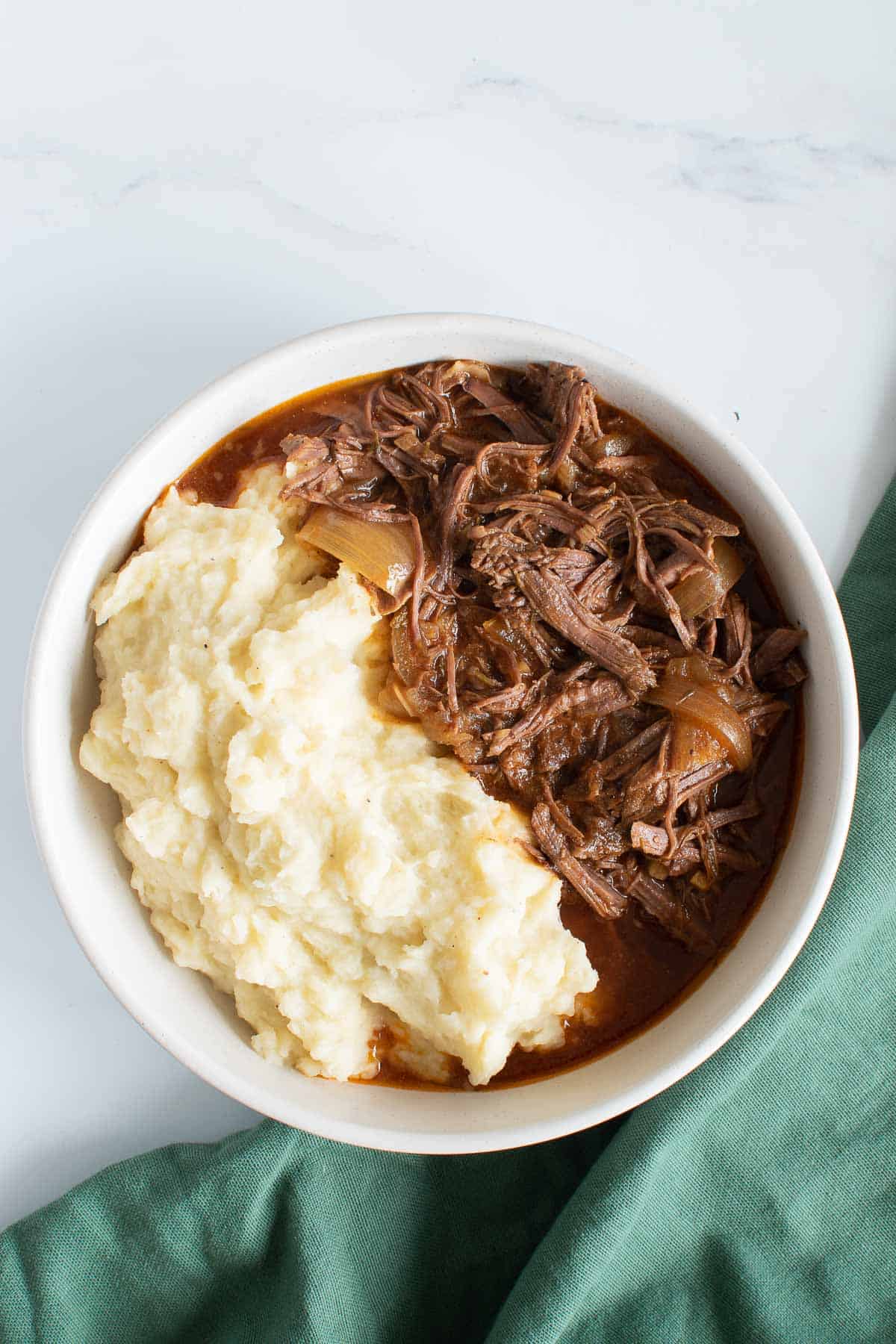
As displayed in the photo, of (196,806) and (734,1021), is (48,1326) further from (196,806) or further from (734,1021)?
(734,1021)

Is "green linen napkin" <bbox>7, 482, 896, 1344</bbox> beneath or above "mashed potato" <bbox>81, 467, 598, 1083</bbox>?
beneath

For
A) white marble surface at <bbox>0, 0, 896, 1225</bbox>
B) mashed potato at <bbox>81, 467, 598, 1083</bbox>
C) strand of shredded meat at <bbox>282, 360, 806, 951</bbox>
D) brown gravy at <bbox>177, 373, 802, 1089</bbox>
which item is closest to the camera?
mashed potato at <bbox>81, 467, 598, 1083</bbox>

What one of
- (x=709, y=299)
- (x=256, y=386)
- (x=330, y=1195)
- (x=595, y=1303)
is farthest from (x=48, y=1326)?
(x=709, y=299)

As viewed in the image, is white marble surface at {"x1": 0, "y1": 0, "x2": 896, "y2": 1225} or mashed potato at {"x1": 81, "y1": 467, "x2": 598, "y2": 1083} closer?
mashed potato at {"x1": 81, "y1": 467, "x2": 598, "y2": 1083}

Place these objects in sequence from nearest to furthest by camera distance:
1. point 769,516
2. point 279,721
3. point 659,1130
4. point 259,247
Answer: point 279,721 → point 769,516 → point 659,1130 → point 259,247

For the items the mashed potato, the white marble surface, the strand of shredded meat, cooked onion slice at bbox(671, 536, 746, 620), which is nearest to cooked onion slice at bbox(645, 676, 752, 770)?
the strand of shredded meat

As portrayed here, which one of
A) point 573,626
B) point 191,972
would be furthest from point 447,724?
point 191,972

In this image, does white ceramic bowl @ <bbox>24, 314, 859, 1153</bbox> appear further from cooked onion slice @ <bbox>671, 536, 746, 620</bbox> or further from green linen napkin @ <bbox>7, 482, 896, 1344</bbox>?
green linen napkin @ <bbox>7, 482, 896, 1344</bbox>

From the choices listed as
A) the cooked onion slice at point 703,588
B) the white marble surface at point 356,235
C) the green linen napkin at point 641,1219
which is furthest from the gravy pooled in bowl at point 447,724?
the white marble surface at point 356,235
